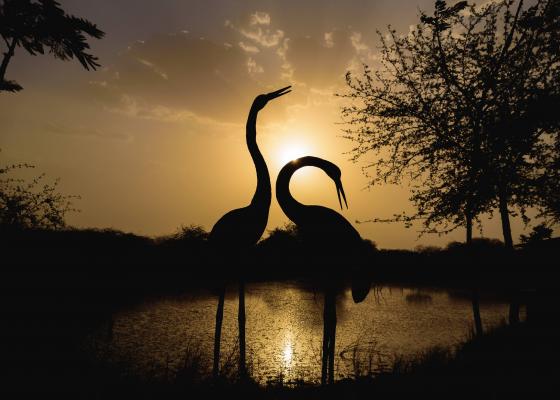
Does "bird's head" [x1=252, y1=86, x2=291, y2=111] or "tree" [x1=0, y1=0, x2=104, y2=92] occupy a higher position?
"tree" [x1=0, y1=0, x2=104, y2=92]

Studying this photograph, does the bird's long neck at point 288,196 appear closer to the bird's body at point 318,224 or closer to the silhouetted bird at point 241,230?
the bird's body at point 318,224

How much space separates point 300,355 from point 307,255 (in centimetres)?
597

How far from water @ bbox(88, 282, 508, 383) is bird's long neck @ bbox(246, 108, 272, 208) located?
2989mm

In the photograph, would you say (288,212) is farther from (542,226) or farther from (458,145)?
(542,226)

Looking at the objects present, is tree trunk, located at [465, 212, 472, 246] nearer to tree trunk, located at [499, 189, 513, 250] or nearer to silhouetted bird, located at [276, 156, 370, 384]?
tree trunk, located at [499, 189, 513, 250]

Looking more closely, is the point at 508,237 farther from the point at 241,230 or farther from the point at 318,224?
the point at 241,230

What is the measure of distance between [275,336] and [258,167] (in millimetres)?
8931

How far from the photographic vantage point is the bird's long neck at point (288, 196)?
5.34 metres

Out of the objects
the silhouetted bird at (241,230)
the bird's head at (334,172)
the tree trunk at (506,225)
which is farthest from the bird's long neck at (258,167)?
the tree trunk at (506,225)

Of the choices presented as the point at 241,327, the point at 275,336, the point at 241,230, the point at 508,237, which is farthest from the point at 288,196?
Answer: the point at 275,336

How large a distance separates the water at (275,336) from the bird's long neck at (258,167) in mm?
2989

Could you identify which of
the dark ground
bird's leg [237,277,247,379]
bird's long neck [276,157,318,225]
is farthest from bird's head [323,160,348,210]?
bird's leg [237,277,247,379]

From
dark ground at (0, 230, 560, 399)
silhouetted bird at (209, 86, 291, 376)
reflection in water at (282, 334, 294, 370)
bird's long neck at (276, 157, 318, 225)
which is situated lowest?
reflection in water at (282, 334, 294, 370)

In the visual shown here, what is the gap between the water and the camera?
8641 mm
